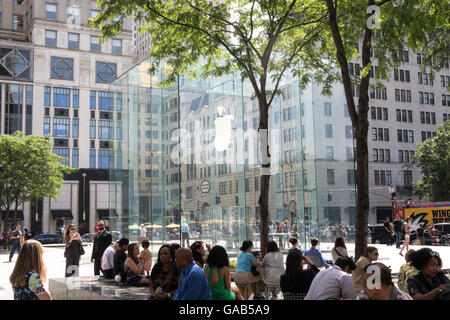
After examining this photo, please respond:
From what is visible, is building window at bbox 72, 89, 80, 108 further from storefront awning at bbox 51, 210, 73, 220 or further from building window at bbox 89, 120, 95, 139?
storefront awning at bbox 51, 210, 73, 220

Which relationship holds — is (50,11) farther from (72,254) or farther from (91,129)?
(72,254)

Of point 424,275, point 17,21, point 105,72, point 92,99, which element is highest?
point 17,21

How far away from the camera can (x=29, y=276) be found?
5484mm

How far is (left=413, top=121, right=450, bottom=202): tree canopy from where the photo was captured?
56438 millimetres

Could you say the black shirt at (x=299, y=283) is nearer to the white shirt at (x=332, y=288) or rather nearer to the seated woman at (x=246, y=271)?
the white shirt at (x=332, y=288)

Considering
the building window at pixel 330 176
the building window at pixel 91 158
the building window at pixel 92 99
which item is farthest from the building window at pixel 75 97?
the building window at pixel 330 176

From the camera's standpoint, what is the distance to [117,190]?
26531 mm

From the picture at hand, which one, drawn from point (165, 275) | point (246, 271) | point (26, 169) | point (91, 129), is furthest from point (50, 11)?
point (165, 275)

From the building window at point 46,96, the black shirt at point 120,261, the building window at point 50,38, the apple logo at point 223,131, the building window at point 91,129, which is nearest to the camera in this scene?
the black shirt at point 120,261

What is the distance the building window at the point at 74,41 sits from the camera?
70188 millimetres

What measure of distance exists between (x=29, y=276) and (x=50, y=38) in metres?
69.0

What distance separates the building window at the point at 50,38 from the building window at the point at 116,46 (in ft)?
25.7
